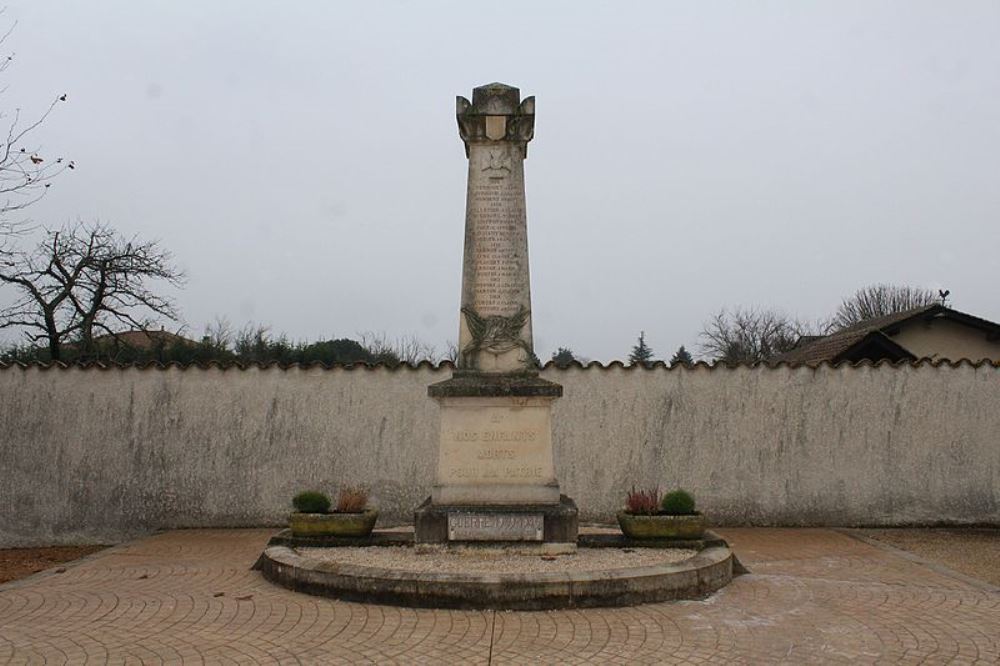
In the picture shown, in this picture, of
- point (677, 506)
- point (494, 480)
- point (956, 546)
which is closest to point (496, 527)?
point (494, 480)

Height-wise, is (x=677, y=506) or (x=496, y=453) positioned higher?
(x=496, y=453)

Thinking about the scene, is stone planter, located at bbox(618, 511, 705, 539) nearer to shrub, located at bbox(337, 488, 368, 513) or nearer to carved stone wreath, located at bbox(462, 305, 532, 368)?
carved stone wreath, located at bbox(462, 305, 532, 368)

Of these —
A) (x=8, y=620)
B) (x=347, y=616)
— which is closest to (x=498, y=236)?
(x=347, y=616)

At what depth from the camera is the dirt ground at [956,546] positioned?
7723 millimetres

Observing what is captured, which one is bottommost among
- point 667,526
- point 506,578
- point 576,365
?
point 506,578

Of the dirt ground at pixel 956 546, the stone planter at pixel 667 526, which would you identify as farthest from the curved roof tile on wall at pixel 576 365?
the stone planter at pixel 667 526

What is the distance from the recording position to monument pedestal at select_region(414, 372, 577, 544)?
7.01 meters

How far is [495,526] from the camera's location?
22.6 ft

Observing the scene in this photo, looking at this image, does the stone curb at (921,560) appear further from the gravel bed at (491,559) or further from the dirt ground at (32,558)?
the dirt ground at (32,558)

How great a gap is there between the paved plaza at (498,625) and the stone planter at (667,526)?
2.10 feet

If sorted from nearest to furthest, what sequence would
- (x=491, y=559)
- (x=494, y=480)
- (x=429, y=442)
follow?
(x=491, y=559) < (x=494, y=480) < (x=429, y=442)

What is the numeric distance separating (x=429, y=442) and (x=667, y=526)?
170 inches

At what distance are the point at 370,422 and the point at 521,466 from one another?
13.4 ft

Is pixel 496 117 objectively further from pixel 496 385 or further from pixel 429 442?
pixel 429 442
